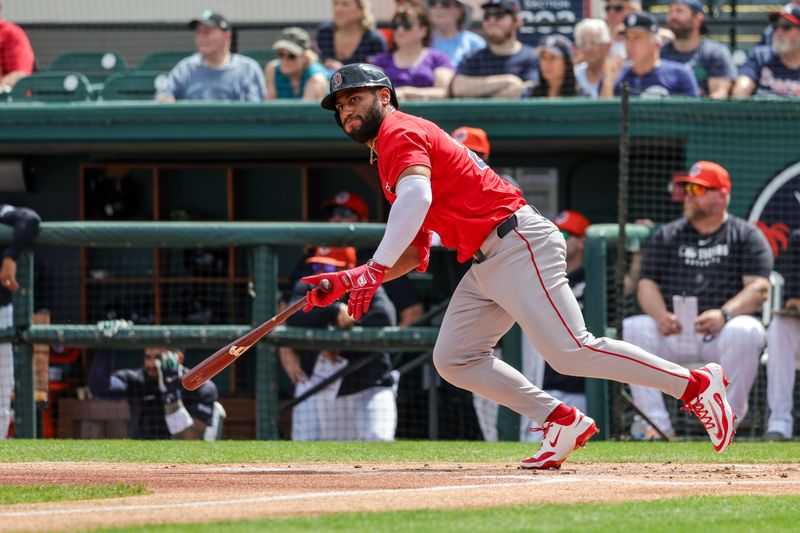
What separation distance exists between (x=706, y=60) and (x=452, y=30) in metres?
2.07

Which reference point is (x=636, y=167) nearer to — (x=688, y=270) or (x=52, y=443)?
(x=688, y=270)

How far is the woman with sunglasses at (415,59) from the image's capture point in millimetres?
10250

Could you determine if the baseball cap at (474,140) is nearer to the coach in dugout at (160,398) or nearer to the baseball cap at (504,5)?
the baseball cap at (504,5)

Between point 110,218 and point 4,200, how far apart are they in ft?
3.46

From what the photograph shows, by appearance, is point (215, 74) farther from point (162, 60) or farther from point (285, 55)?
point (162, 60)

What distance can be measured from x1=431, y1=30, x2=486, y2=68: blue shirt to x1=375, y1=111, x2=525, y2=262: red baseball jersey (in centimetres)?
544

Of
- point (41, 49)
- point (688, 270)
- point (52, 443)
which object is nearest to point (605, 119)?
point (688, 270)

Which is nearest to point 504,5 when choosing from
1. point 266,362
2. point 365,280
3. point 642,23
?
point 642,23

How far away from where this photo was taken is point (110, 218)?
11461mm

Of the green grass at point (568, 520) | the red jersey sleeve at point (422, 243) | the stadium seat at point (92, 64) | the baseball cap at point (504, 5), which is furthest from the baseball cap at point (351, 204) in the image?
the green grass at point (568, 520)

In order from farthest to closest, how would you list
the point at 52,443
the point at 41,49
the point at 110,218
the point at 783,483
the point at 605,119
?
the point at 41,49 → the point at 110,218 → the point at 605,119 → the point at 52,443 → the point at 783,483

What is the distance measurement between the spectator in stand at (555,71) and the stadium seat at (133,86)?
3.00m

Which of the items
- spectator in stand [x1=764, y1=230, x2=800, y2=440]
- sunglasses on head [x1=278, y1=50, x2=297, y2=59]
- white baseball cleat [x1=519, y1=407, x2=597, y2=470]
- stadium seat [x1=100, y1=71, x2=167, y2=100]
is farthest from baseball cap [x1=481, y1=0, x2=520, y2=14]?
white baseball cleat [x1=519, y1=407, x2=597, y2=470]

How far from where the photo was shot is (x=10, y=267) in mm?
8305
